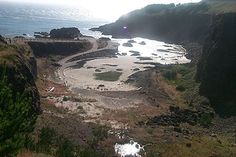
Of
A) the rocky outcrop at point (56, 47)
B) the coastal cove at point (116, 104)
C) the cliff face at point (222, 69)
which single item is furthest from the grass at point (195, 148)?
the rocky outcrop at point (56, 47)

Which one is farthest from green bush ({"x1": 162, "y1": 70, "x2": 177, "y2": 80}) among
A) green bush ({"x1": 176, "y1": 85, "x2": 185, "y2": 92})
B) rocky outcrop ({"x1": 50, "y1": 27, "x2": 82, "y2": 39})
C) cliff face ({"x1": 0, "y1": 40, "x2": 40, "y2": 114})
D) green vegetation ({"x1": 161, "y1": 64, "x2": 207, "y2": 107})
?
rocky outcrop ({"x1": 50, "y1": 27, "x2": 82, "y2": 39})

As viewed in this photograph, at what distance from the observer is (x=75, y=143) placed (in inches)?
2016

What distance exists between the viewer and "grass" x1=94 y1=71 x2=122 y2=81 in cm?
10447

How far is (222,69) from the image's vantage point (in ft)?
265

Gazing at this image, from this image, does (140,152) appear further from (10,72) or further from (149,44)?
(149,44)

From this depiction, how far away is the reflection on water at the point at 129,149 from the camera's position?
50.8 meters

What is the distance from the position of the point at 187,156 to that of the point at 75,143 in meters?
13.2

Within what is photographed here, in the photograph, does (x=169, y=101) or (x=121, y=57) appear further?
(x=121, y=57)

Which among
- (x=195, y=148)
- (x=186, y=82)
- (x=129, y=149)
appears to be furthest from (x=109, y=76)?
(x=129, y=149)

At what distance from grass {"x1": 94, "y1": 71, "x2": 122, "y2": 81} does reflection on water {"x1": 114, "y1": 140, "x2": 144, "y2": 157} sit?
164ft

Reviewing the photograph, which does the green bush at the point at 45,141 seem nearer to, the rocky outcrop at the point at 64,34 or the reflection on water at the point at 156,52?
the reflection on water at the point at 156,52

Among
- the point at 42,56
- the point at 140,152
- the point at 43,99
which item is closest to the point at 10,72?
the point at 43,99

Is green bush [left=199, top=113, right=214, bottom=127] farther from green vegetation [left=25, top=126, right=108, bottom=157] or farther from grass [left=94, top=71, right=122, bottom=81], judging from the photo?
grass [left=94, top=71, right=122, bottom=81]

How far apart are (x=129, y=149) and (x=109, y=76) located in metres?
55.5
